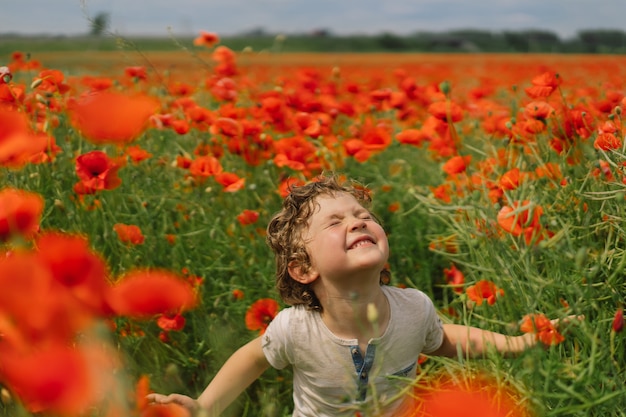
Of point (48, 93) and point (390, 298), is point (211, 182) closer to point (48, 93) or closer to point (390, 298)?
point (48, 93)

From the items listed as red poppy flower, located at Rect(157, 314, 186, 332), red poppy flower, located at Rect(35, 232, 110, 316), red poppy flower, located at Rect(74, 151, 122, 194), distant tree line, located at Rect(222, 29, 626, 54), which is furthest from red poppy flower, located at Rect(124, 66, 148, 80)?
distant tree line, located at Rect(222, 29, 626, 54)

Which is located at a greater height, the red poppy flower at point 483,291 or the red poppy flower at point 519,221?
the red poppy flower at point 519,221

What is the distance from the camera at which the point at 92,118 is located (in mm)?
849

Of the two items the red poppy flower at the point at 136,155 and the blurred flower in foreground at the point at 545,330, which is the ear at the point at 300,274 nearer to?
the blurred flower in foreground at the point at 545,330

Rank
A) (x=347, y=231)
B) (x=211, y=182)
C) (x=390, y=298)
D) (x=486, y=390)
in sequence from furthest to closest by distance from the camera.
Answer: (x=211, y=182) → (x=390, y=298) → (x=347, y=231) → (x=486, y=390)

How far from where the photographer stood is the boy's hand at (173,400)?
113 cm

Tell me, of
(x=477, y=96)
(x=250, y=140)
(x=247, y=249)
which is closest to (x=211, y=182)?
(x=250, y=140)

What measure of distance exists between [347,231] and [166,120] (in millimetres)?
1169

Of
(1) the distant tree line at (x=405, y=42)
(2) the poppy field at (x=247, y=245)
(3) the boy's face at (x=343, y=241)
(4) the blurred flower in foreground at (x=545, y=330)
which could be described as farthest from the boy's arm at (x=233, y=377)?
(1) the distant tree line at (x=405, y=42)

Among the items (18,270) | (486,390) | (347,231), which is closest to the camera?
(18,270)

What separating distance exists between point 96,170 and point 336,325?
717 mm

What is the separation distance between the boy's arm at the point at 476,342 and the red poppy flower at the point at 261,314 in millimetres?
385

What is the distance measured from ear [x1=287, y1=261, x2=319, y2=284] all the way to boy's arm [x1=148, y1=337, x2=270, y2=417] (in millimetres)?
151

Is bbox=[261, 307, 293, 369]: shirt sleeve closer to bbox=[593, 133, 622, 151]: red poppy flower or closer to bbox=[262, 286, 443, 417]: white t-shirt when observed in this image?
bbox=[262, 286, 443, 417]: white t-shirt
